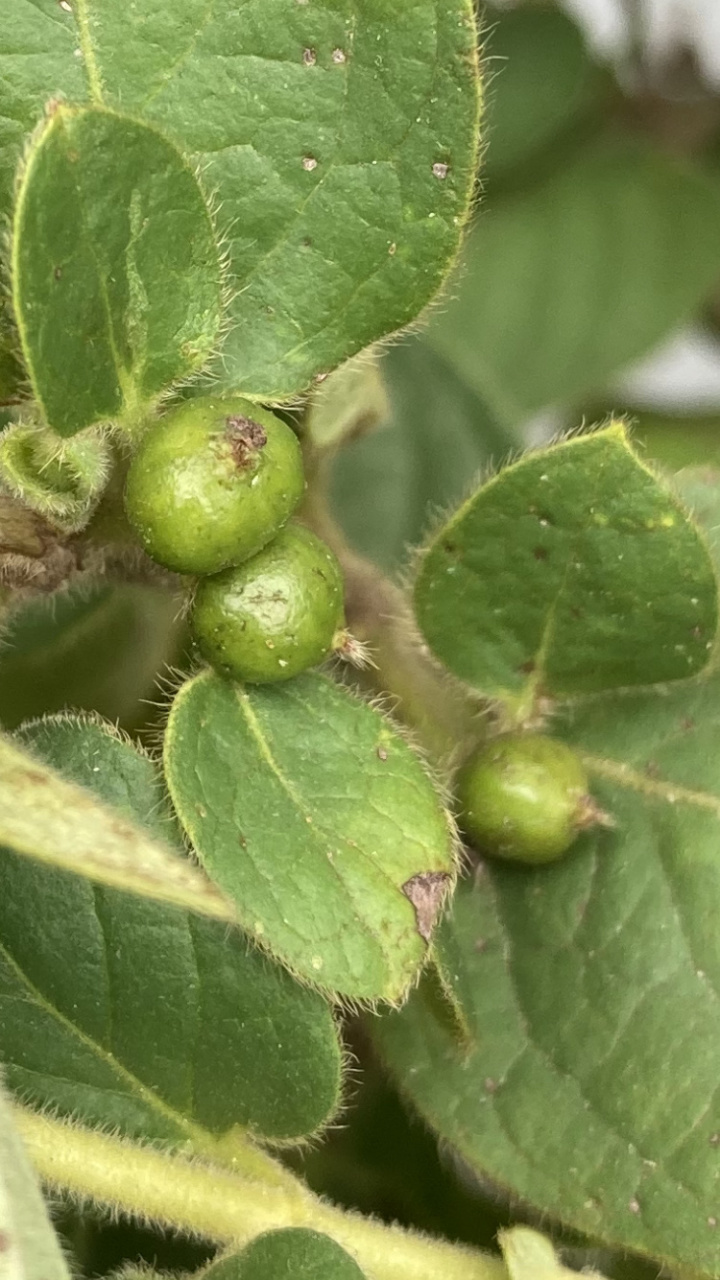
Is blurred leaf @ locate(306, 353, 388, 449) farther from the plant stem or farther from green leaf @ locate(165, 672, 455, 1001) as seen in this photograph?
the plant stem

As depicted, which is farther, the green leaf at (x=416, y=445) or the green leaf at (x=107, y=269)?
the green leaf at (x=416, y=445)

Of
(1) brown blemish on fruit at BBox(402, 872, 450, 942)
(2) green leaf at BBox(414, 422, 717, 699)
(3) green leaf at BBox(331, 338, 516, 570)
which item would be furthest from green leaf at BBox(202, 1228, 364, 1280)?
(3) green leaf at BBox(331, 338, 516, 570)

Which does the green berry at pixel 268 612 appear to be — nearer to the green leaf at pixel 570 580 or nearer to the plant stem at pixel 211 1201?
the green leaf at pixel 570 580

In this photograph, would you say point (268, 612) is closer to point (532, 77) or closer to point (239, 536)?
point (239, 536)

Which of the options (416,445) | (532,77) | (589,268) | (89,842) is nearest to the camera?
(89,842)

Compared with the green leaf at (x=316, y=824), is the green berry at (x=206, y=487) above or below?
above

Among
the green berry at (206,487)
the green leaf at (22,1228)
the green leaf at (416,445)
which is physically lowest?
the green leaf at (416,445)

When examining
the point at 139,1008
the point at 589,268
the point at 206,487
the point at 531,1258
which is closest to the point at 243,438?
the point at 206,487

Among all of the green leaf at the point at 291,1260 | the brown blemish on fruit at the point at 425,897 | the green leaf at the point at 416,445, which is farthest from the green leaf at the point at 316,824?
the green leaf at the point at 416,445
